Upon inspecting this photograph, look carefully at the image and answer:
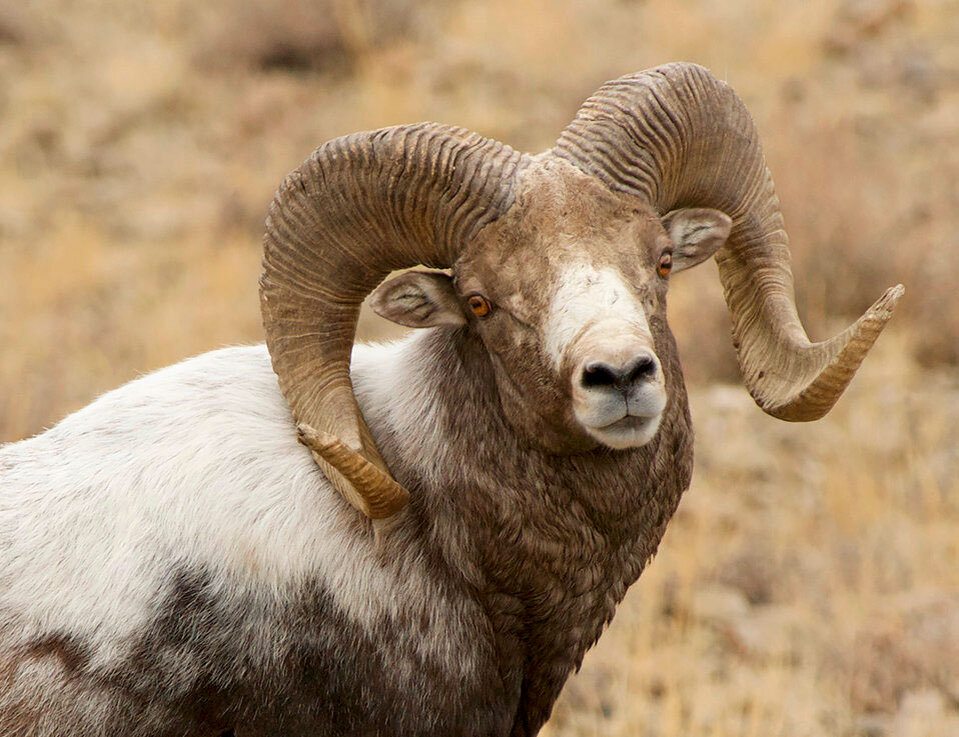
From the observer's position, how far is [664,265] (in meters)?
4.59

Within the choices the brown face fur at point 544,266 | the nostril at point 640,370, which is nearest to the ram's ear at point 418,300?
the brown face fur at point 544,266

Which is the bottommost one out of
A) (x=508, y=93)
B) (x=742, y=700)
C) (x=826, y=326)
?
(x=742, y=700)

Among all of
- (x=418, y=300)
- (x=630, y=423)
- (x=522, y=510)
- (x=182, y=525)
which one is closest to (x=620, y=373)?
(x=630, y=423)

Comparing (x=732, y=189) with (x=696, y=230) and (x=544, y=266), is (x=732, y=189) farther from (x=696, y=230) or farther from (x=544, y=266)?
Result: (x=544, y=266)

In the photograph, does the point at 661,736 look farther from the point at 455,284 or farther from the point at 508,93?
the point at 508,93

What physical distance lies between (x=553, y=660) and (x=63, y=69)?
17.7m

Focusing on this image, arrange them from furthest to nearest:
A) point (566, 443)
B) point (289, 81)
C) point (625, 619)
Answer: point (289, 81), point (625, 619), point (566, 443)

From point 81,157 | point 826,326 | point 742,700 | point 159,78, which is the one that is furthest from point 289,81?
point 742,700

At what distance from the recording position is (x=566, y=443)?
14.8 feet

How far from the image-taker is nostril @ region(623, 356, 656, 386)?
387cm

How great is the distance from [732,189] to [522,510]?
5.26 ft

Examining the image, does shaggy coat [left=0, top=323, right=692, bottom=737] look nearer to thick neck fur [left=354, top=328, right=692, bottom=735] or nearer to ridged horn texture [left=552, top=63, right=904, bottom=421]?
thick neck fur [left=354, top=328, right=692, bottom=735]

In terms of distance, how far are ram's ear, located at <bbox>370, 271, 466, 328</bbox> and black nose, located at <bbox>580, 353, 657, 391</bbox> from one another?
0.90 metres

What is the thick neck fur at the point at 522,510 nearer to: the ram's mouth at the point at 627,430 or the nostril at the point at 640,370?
the ram's mouth at the point at 627,430
